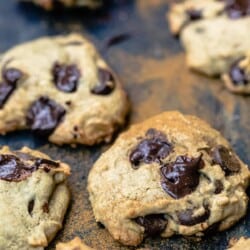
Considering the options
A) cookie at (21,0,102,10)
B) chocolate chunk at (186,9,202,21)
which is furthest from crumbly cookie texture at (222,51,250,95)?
cookie at (21,0,102,10)

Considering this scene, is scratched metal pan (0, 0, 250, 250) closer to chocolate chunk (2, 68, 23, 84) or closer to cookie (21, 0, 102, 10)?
cookie (21, 0, 102, 10)

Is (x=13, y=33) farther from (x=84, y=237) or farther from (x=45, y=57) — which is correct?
(x=84, y=237)

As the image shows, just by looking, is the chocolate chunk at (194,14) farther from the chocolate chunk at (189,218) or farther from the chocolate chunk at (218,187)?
the chocolate chunk at (189,218)

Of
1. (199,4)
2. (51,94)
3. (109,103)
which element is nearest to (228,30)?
(199,4)

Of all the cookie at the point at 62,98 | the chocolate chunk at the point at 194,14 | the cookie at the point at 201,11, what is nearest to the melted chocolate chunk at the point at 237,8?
the cookie at the point at 201,11

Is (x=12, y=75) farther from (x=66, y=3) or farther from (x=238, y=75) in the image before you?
(x=238, y=75)

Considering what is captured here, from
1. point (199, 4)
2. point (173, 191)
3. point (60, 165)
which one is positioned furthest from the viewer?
point (199, 4)

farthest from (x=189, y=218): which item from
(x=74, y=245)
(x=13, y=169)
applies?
(x=13, y=169)
